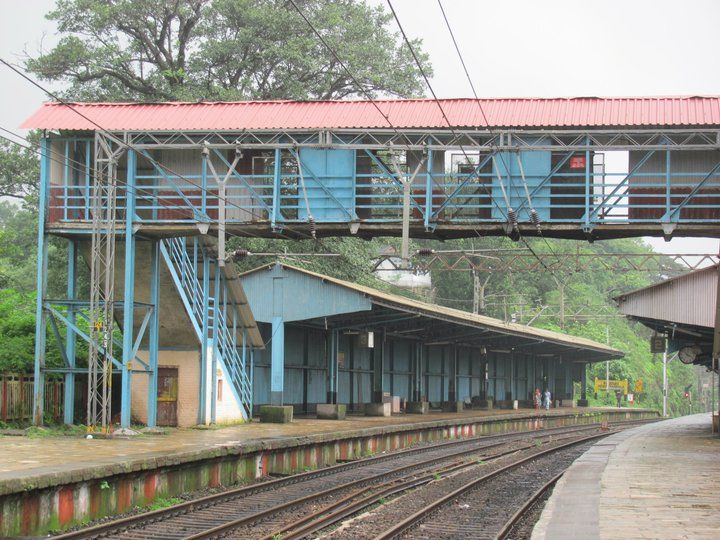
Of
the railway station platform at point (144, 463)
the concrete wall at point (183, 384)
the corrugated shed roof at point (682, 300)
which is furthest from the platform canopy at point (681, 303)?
the concrete wall at point (183, 384)

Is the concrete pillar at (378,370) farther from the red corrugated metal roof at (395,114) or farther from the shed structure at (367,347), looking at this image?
the red corrugated metal roof at (395,114)

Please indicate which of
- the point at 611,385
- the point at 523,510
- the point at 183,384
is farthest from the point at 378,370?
the point at 611,385

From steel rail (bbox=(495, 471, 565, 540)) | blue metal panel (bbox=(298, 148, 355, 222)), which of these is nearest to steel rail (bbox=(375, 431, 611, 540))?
steel rail (bbox=(495, 471, 565, 540))

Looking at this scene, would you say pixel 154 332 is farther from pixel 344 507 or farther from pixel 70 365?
pixel 344 507

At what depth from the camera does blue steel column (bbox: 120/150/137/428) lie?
71.6ft

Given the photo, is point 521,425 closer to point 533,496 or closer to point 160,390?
point 160,390

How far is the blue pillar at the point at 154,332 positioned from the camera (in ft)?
74.5

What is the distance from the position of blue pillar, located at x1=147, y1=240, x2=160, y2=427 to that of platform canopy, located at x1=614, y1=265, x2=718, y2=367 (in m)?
15.4

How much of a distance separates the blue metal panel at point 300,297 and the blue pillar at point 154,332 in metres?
8.01

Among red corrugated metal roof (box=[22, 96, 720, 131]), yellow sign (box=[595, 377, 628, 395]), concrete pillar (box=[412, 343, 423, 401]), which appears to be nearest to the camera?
red corrugated metal roof (box=[22, 96, 720, 131])

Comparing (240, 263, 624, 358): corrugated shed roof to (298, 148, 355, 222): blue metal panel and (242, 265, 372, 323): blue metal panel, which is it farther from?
(298, 148, 355, 222): blue metal panel

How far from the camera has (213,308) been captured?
26.0 m

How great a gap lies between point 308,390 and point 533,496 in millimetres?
20128

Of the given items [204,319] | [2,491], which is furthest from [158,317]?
[2,491]
